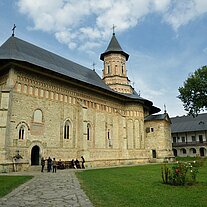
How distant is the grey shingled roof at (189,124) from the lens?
146 ft

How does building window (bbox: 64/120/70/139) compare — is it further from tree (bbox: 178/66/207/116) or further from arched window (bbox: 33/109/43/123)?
tree (bbox: 178/66/207/116)

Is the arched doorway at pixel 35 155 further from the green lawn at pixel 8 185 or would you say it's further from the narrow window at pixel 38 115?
the green lawn at pixel 8 185

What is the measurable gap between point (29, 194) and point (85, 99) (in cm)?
1601

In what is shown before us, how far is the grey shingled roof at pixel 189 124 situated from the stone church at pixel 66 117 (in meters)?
17.2

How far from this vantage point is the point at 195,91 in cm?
2603

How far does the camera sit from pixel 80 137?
21.1 meters

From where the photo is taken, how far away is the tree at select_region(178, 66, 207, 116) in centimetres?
2509

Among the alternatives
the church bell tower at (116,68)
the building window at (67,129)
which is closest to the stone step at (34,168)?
the building window at (67,129)

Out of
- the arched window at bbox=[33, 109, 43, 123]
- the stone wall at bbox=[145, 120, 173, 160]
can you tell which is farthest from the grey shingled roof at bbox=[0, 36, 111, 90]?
the stone wall at bbox=[145, 120, 173, 160]

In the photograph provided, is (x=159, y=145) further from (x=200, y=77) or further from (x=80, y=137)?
(x=80, y=137)

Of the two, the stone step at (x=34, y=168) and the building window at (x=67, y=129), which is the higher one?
the building window at (x=67, y=129)

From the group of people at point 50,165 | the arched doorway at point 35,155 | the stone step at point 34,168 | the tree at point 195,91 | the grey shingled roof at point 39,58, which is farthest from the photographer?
the tree at point 195,91

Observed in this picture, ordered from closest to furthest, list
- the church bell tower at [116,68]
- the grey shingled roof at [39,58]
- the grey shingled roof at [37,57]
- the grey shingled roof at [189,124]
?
the grey shingled roof at [39,58]
the grey shingled roof at [37,57]
the church bell tower at [116,68]
the grey shingled roof at [189,124]

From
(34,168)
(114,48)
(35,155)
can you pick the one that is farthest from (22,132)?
(114,48)
